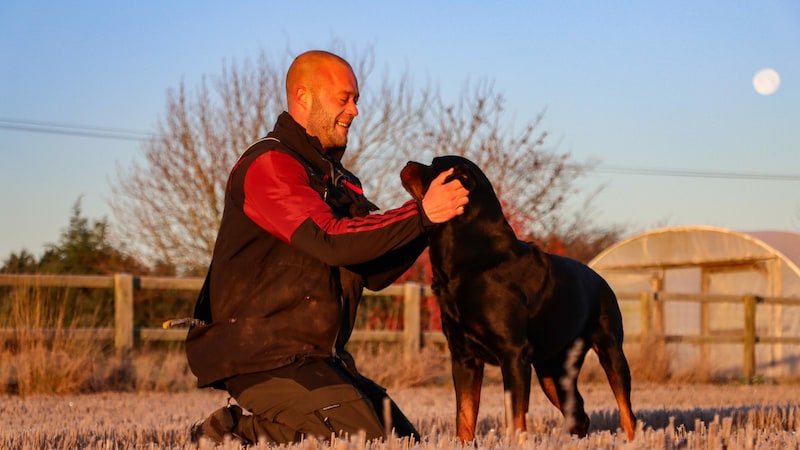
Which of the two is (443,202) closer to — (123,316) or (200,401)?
(200,401)

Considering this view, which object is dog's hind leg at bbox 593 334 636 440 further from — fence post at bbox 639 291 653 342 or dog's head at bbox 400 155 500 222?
fence post at bbox 639 291 653 342

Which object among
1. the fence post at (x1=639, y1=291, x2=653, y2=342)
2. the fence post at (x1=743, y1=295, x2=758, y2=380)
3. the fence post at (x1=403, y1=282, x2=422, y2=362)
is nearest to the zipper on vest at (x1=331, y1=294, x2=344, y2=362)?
the fence post at (x1=403, y1=282, x2=422, y2=362)

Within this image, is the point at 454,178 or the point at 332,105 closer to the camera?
the point at 332,105

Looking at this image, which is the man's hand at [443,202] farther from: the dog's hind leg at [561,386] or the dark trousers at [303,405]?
the dog's hind leg at [561,386]

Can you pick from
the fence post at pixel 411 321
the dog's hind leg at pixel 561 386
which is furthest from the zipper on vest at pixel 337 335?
the fence post at pixel 411 321

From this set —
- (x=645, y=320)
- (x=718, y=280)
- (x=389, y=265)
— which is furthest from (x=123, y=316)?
(x=718, y=280)

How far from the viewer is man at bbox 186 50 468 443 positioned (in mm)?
4113

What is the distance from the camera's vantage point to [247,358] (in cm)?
423

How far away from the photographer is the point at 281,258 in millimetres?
4324

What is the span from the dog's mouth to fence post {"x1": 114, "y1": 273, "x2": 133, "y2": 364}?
743 centimetres

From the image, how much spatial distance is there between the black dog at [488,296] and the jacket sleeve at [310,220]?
0.66m

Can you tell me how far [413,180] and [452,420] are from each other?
2.64 m

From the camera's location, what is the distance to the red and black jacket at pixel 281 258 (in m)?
4.07

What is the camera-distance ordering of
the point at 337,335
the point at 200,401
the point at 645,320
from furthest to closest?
the point at 645,320
the point at 200,401
the point at 337,335
